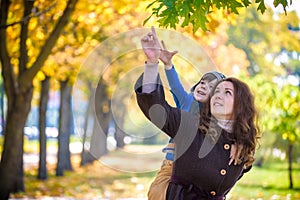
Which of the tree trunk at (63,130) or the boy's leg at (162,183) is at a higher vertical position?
the boy's leg at (162,183)

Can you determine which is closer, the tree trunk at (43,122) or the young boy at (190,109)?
the young boy at (190,109)

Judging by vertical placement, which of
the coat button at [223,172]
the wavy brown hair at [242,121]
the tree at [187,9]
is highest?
the tree at [187,9]

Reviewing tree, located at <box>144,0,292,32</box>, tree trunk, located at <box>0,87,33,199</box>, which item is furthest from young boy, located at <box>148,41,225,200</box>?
tree trunk, located at <box>0,87,33,199</box>

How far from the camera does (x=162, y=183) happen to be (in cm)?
376

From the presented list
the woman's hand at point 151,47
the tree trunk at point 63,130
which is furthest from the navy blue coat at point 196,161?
the tree trunk at point 63,130

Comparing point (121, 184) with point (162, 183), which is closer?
point (162, 183)

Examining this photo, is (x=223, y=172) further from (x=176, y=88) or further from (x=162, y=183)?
(x=176, y=88)

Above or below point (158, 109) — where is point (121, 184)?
below

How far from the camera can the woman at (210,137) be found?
3.46m

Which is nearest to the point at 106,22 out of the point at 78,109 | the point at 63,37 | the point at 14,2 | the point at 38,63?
the point at 63,37

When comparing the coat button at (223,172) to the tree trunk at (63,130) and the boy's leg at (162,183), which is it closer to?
the boy's leg at (162,183)

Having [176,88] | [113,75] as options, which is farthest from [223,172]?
[113,75]

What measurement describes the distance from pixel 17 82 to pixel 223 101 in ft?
28.5

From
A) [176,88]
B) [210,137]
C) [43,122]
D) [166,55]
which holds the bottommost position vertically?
[43,122]
